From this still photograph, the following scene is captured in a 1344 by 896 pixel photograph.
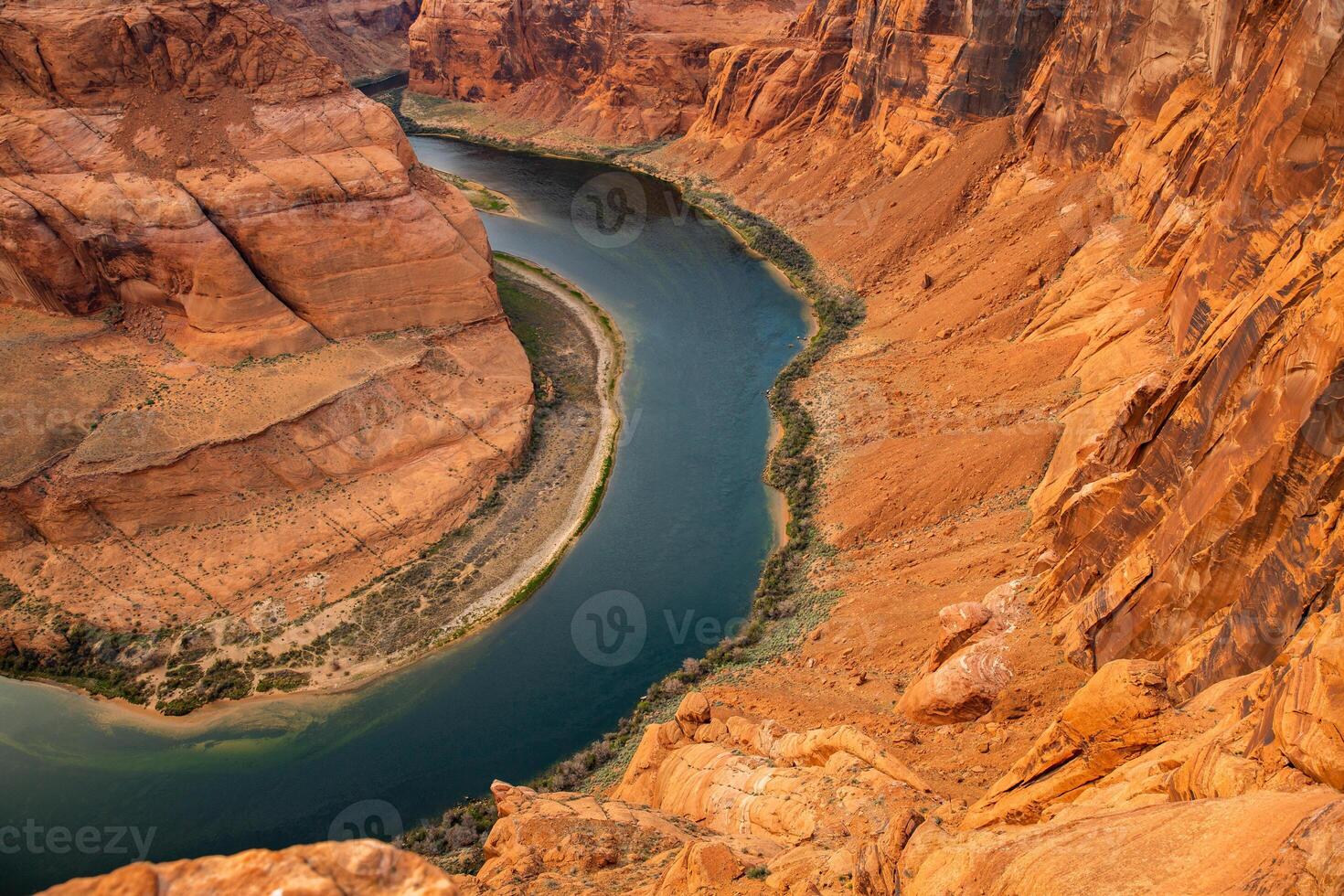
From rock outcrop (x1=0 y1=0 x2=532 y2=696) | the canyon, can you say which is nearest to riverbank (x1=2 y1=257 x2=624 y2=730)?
rock outcrop (x1=0 y1=0 x2=532 y2=696)

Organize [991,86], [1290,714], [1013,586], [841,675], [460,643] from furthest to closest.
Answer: [991,86] < [460,643] < [841,675] < [1013,586] < [1290,714]

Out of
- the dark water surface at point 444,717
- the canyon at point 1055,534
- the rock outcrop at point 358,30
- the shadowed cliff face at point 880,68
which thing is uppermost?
the rock outcrop at point 358,30

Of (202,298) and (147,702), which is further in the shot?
(202,298)

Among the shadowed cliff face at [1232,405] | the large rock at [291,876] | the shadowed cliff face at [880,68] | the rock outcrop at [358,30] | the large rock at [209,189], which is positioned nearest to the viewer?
the large rock at [291,876]

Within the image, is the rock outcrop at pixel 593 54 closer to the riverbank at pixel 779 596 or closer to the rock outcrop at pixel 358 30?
the rock outcrop at pixel 358 30

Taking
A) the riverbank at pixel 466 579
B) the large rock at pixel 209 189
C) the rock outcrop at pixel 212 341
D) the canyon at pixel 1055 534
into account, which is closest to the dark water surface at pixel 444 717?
the riverbank at pixel 466 579

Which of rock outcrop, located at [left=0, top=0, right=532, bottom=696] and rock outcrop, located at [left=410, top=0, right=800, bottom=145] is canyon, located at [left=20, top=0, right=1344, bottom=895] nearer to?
rock outcrop, located at [left=0, top=0, right=532, bottom=696]

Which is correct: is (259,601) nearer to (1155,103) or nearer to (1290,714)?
(1290,714)

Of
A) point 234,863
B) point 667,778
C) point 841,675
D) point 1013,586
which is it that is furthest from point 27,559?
point 1013,586
